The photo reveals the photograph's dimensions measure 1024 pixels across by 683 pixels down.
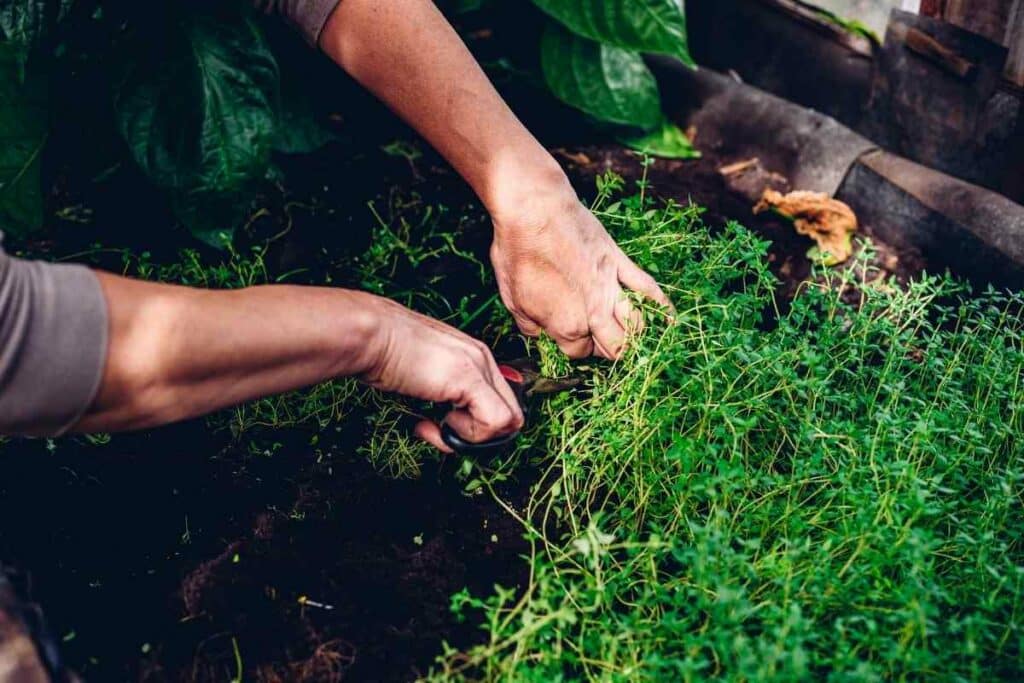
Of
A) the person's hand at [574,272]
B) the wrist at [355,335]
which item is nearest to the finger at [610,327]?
the person's hand at [574,272]

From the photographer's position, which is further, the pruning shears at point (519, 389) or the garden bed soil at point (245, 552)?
the pruning shears at point (519, 389)

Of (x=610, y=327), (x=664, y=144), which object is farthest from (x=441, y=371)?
(x=664, y=144)

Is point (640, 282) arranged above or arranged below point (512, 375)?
above

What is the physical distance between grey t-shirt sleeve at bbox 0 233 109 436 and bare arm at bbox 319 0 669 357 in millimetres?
666

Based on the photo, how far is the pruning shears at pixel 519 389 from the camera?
1.36m

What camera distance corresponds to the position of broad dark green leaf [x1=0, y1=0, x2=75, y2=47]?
1605mm

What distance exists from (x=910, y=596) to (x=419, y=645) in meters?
0.62

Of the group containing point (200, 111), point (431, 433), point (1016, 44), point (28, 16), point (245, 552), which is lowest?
point (245, 552)

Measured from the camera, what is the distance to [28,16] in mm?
1612

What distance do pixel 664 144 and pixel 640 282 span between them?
1071 mm

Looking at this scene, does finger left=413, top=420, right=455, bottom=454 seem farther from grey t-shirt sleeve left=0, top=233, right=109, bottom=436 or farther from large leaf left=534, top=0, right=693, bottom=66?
large leaf left=534, top=0, right=693, bottom=66

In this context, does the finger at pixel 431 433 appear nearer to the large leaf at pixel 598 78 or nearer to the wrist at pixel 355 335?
the wrist at pixel 355 335

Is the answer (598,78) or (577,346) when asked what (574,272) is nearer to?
(577,346)

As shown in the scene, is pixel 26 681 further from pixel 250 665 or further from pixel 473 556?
pixel 473 556
